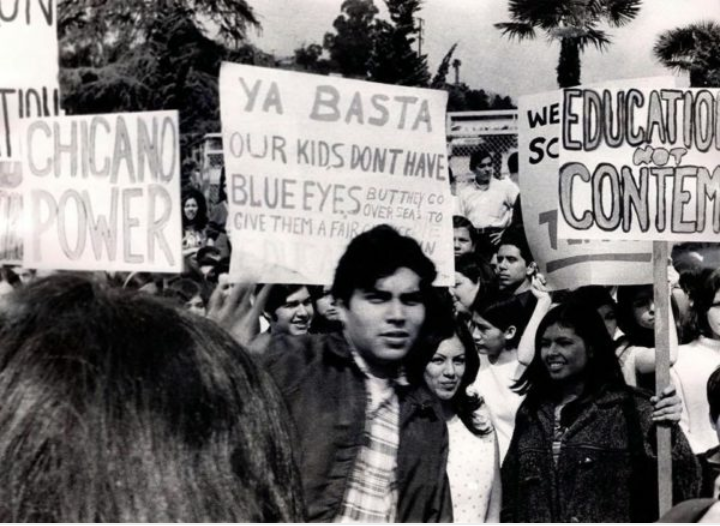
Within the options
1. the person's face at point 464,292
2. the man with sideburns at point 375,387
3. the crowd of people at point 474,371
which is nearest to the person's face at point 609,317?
the crowd of people at point 474,371

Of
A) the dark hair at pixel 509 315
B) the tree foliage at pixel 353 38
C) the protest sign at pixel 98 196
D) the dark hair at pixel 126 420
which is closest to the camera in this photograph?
the dark hair at pixel 126 420

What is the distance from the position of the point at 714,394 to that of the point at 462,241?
90cm

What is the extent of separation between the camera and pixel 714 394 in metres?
3.69

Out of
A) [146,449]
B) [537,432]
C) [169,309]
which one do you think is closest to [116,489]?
[146,449]

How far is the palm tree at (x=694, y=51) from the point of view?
3549mm

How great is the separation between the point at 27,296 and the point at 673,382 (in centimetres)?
273

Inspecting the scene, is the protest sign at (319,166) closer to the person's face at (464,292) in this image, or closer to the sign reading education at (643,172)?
the person's face at (464,292)

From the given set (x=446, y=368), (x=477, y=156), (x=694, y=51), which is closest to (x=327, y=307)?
(x=446, y=368)

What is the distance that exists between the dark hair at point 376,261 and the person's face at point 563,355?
16.6 inches

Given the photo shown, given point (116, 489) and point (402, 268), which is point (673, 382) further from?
point (116, 489)

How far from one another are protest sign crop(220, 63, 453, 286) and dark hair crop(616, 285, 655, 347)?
58 centimetres

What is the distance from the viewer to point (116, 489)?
120 centimetres

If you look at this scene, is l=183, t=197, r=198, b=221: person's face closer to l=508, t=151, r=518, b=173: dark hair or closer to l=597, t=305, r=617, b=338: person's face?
l=508, t=151, r=518, b=173: dark hair

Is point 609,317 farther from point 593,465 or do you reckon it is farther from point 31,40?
point 31,40
